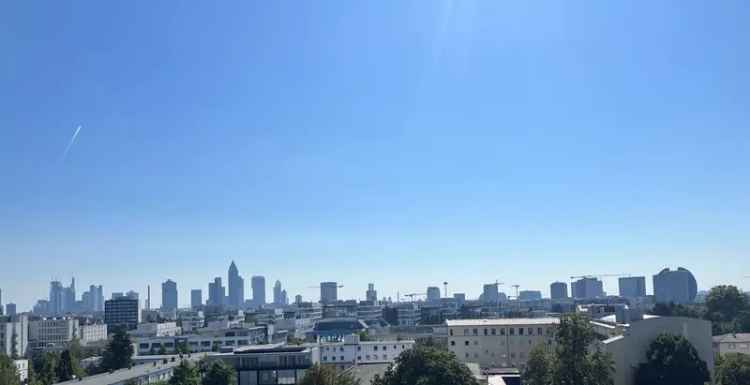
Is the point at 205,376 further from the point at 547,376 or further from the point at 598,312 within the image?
the point at 598,312

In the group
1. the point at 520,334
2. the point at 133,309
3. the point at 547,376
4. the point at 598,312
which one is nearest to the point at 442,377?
the point at 547,376

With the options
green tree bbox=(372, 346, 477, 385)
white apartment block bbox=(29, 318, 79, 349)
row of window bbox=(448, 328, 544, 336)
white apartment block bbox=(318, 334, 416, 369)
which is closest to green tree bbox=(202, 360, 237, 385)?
green tree bbox=(372, 346, 477, 385)

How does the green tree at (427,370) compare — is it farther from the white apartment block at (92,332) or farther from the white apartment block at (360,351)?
the white apartment block at (92,332)

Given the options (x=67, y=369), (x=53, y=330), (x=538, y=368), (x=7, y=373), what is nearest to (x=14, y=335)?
(x=53, y=330)

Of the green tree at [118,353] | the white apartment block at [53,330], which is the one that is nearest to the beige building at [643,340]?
the green tree at [118,353]

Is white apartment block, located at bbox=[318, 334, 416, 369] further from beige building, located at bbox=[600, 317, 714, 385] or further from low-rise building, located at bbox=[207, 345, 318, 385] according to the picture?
beige building, located at bbox=[600, 317, 714, 385]

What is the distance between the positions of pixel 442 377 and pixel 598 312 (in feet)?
225

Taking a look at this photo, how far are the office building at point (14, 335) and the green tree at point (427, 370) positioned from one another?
298ft

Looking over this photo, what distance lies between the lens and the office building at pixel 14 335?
11278cm

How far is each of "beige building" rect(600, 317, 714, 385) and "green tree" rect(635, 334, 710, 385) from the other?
3.20 feet

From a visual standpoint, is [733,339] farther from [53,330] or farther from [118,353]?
[53,330]

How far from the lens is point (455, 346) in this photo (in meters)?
63.2

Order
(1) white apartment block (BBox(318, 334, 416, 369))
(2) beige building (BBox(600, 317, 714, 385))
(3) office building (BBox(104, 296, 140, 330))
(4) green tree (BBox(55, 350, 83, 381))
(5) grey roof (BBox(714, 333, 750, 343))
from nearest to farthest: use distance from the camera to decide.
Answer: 1. (2) beige building (BBox(600, 317, 714, 385))
2. (4) green tree (BBox(55, 350, 83, 381))
3. (5) grey roof (BBox(714, 333, 750, 343))
4. (1) white apartment block (BBox(318, 334, 416, 369))
5. (3) office building (BBox(104, 296, 140, 330))

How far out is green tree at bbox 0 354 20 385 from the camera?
116ft
